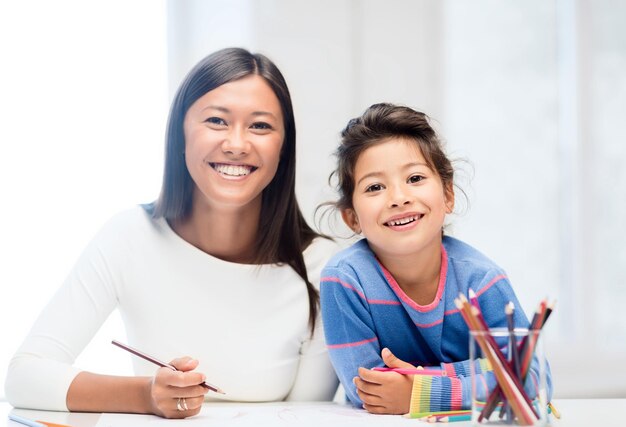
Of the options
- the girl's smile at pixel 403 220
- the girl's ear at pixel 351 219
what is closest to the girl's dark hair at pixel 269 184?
the girl's ear at pixel 351 219

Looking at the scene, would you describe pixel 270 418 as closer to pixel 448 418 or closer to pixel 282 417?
pixel 282 417

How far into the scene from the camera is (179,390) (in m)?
1.15

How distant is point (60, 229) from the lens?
6.17 feet

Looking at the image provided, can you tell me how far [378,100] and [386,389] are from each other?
935mm

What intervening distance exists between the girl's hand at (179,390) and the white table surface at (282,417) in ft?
0.05

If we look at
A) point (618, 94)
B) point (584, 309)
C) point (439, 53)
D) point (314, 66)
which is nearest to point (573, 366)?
point (584, 309)

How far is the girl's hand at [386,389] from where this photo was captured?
1.18 meters

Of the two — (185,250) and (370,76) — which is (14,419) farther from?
(370,76)

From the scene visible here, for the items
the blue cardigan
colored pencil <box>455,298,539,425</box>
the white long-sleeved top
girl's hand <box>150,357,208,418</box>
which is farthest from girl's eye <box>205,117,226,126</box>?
colored pencil <box>455,298,539,425</box>

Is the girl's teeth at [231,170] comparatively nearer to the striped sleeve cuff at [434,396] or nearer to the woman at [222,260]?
the woman at [222,260]

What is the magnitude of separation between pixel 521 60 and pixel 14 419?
151 cm

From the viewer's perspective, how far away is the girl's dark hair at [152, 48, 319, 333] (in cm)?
146

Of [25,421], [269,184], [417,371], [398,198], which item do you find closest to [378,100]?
[269,184]

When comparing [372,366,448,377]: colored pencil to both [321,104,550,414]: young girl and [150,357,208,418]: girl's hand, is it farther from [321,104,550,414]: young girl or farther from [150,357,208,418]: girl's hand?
[150,357,208,418]: girl's hand
